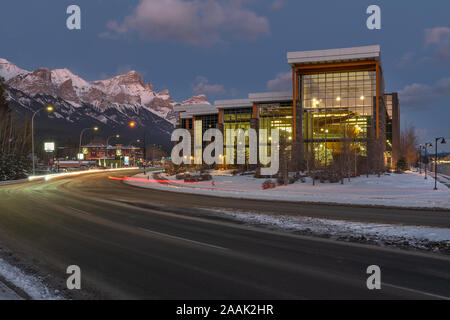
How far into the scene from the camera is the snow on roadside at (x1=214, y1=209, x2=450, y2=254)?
9469 millimetres

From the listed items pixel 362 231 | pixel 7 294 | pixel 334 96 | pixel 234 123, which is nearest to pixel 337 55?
pixel 334 96

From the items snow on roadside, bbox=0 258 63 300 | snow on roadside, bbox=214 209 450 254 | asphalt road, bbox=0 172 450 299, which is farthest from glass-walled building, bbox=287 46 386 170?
snow on roadside, bbox=0 258 63 300

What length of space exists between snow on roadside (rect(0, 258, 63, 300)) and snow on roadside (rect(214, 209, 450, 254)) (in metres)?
7.99

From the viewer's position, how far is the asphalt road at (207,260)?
5.83 m

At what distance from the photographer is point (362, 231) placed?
1099cm

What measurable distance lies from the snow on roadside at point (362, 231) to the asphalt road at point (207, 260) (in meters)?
0.88

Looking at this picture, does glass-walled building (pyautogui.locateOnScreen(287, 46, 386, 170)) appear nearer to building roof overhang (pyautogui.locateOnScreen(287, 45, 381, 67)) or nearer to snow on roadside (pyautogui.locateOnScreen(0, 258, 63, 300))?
building roof overhang (pyautogui.locateOnScreen(287, 45, 381, 67))

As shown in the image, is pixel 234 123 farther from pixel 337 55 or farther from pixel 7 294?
pixel 7 294

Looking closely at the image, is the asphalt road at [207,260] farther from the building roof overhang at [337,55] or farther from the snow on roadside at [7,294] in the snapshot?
the building roof overhang at [337,55]

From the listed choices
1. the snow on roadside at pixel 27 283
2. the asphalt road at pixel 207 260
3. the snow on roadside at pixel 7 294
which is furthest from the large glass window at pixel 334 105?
the snow on roadside at pixel 7 294

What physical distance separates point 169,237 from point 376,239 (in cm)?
697

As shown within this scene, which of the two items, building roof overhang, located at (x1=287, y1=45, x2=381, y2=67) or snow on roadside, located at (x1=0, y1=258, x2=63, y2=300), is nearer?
snow on roadside, located at (x1=0, y1=258, x2=63, y2=300)

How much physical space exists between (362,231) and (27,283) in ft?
34.2
